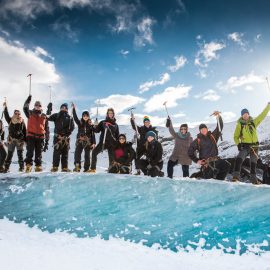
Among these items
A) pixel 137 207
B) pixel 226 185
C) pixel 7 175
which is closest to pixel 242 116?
pixel 226 185

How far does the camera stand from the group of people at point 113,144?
9.84 metres

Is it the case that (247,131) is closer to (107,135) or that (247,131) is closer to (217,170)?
(217,170)

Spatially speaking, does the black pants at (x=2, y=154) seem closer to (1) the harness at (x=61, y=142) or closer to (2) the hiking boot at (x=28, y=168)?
(2) the hiking boot at (x=28, y=168)

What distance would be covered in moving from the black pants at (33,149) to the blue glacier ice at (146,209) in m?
0.50

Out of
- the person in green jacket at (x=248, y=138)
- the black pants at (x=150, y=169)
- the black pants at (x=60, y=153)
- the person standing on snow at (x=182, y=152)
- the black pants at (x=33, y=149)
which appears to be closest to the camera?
the person in green jacket at (x=248, y=138)

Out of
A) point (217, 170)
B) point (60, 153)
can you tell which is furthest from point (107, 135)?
point (217, 170)

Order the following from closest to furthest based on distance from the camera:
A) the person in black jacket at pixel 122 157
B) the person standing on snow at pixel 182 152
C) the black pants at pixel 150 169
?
the black pants at pixel 150 169
the person in black jacket at pixel 122 157
the person standing on snow at pixel 182 152

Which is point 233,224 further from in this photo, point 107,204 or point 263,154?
point 263,154

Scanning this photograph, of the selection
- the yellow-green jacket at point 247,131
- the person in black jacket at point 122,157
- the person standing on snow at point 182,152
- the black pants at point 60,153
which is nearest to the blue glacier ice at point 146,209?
the black pants at point 60,153

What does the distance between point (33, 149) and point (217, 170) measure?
5503mm

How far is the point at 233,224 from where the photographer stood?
8734 mm

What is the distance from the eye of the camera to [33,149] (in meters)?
9.89

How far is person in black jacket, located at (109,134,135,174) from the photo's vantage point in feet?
34.6

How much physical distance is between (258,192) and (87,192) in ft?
15.7
